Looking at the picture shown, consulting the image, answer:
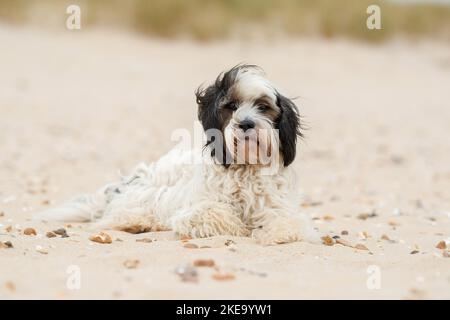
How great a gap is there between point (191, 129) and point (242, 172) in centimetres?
781

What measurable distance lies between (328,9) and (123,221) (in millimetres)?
18458

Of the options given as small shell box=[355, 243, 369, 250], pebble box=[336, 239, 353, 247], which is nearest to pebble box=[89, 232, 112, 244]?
pebble box=[336, 239, 353, 247]

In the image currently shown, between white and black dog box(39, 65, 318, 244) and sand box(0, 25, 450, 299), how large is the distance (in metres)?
0.22

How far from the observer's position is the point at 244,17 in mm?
22891

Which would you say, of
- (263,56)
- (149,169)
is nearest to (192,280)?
(149,169)

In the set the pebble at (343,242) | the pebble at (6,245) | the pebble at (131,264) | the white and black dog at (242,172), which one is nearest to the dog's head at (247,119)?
the white and black dog at (242,172)

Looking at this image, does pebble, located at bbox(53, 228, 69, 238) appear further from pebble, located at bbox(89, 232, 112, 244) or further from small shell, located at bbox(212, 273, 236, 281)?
small shell, located at bbox(212, 273, 236, 281)

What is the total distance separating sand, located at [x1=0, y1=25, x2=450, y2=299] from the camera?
4.50 metres

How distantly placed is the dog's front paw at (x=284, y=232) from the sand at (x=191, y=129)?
0.40ft

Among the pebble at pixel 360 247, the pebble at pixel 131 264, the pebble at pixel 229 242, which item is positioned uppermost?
the pebble at pixel 131 264

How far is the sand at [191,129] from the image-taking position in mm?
4496

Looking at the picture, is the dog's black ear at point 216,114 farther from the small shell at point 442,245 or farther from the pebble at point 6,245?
the small shell at point 442,245

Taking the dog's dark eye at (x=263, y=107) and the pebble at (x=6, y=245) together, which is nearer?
the pebble at (x=6, y=245)
